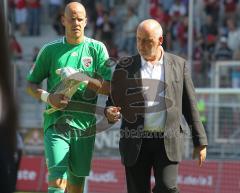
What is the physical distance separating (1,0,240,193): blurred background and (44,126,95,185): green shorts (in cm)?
393

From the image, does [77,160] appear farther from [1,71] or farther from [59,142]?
[1,71]

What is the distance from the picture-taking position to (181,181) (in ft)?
45.8

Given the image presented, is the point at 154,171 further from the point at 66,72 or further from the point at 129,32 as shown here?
the point at 129,32

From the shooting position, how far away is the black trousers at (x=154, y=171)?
7.23 metres

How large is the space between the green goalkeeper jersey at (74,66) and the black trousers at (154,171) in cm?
85

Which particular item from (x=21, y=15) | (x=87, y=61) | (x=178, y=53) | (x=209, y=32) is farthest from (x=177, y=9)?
(x=87, y=61)

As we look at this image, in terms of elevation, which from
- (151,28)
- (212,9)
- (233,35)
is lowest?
(233,35)

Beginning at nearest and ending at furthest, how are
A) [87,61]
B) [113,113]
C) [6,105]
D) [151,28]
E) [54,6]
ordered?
[6,105] < [151,28] < [113,113] < [87,61] < [54,6]

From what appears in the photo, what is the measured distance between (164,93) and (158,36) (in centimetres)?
53

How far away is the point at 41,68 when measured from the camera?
8023 mm

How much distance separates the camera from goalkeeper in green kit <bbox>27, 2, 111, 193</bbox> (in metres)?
7.83

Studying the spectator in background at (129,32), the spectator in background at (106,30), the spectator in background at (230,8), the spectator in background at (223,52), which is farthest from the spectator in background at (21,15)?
the spectator in background at (223,52)

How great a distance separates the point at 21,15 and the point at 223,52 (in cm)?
668

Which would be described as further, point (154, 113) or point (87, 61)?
point (87, 61)
